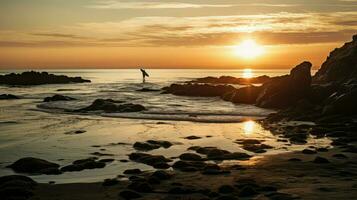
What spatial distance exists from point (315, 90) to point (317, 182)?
30.3 m

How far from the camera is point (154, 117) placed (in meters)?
33.3

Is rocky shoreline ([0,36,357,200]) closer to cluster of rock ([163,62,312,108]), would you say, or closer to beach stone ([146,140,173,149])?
beach stone ([146,140,173,149])

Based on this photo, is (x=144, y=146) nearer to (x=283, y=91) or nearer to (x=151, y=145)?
(x=151, y=145)

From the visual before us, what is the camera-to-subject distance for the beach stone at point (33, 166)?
561 inches

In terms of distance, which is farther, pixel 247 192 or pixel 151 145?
pixel 151 145

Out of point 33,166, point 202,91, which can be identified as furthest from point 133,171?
point 202,91

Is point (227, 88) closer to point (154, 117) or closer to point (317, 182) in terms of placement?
point (154, 117)

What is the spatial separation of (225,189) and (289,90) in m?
32.7

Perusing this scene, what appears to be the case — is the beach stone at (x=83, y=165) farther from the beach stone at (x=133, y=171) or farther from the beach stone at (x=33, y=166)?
the beach stone at (x=133, y=171)

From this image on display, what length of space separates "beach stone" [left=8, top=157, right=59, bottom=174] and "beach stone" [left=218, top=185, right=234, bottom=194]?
6135 mm

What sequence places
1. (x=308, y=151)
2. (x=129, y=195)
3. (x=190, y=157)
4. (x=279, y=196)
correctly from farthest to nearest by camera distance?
(x=308, y=151) < (x=190, y=157) < (x=129, y=195) < (x=279, y=196)

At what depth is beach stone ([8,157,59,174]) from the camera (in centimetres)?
1426

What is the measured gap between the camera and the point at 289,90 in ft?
139

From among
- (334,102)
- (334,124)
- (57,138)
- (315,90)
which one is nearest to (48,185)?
(57,138)
